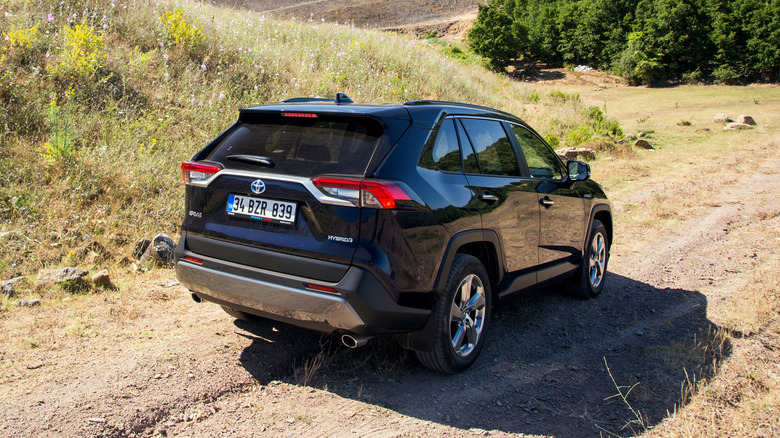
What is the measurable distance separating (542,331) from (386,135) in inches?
99.0

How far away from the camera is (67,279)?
500cm

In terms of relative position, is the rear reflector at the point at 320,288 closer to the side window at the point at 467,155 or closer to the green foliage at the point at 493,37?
the side window at the point at 467,155

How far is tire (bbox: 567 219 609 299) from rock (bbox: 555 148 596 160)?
8.40 m

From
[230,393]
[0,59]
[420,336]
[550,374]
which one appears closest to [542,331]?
[550,374]

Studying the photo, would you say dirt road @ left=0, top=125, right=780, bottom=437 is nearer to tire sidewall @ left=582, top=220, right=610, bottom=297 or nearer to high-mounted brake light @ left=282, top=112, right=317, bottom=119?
tire sidewall @ left=582, top=220, right=610, bottom=297

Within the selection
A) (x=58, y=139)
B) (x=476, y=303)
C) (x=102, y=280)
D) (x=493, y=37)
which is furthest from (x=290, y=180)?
(x=493, y=37)

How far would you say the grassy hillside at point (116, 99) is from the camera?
6.05m

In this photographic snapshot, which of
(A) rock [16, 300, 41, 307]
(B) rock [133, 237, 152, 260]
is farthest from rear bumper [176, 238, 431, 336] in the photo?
(B) rock [133, 237, 152, 260]

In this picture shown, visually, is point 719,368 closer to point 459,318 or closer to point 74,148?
point 459,318

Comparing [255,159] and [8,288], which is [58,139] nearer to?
[8,288]

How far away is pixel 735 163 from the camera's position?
14.7 m

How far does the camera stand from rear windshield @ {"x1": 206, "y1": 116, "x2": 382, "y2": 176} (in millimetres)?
3307

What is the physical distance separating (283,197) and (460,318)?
58.3 inches

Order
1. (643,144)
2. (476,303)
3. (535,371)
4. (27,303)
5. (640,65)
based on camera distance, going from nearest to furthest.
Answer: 1. (476,303)
2. (535,371)
3. (27,303)
4. (643,144)
5. (640,65)
